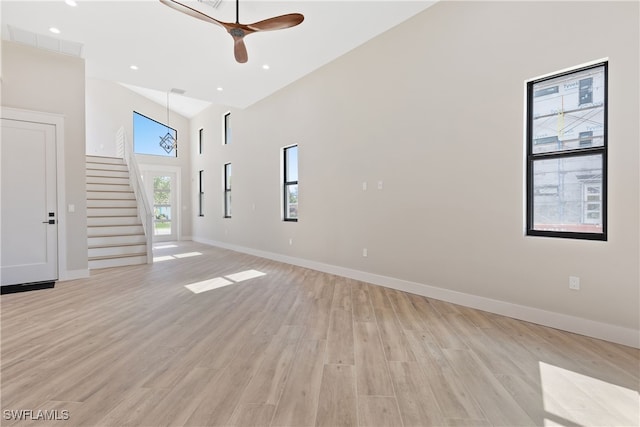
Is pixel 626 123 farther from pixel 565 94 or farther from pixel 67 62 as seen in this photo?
pixel 67 62

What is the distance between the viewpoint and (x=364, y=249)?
4.56 metres

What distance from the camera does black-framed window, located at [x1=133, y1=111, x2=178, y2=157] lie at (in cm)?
976

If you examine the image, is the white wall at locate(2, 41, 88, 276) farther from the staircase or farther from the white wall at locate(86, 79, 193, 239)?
the white wall at locate(86, 79, 193, 239)

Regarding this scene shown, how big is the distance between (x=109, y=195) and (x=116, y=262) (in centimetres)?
198

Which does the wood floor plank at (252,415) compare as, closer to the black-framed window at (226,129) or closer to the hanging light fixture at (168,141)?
the black-framed window at (226,129)

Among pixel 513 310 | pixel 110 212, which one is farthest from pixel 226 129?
pixel 513 310

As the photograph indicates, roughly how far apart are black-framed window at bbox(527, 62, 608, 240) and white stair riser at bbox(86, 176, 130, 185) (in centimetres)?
818

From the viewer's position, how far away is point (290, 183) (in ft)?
20.1

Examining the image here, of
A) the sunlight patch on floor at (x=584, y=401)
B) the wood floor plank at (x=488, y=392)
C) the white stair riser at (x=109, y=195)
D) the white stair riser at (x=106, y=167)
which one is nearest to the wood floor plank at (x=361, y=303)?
the wood floor plank at (x=488, y=392)

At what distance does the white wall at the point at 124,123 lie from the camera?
9.17m

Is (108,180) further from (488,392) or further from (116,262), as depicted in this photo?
(488,392)

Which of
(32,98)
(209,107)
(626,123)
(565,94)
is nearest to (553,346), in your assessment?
(626,123)

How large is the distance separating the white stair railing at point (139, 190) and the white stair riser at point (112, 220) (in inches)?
9.2

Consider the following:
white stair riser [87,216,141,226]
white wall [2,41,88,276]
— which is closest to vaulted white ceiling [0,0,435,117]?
white wall [2,41,88,276]
